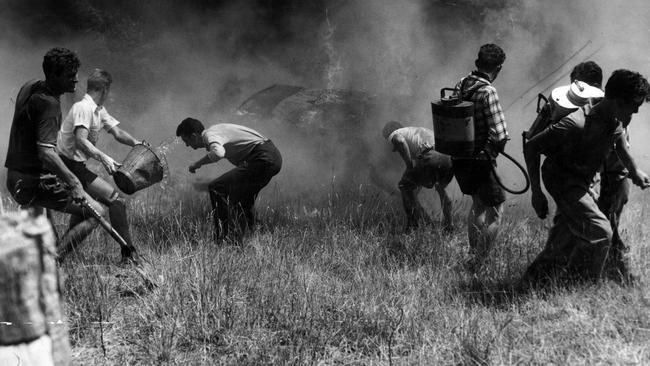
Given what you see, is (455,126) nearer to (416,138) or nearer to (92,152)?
(416,138)

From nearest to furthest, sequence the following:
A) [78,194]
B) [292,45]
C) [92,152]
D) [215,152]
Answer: [78,194] → [92,152] → [215,152] → [292,45]

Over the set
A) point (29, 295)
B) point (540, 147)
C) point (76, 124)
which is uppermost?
point (76, 124)

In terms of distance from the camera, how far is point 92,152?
15.8 feet

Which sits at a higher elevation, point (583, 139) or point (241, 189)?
point (583, 139)

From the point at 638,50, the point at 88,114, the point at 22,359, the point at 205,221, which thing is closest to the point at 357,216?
the point at 205,221

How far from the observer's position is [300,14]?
958 cm

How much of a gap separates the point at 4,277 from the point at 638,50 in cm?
797

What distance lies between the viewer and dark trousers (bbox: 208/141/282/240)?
534 cm

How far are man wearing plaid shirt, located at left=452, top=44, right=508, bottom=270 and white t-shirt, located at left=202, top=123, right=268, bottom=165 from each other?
67.0 inches

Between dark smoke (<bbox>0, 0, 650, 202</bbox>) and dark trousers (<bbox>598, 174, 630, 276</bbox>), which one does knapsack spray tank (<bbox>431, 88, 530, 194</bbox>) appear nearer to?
dark trousers (<bbox>598, 174, 630, 276</bbox>)

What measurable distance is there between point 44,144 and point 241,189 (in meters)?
1.68

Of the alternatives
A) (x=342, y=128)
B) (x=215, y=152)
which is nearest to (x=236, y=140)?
(x=215, y=152)

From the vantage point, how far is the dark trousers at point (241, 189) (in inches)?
210

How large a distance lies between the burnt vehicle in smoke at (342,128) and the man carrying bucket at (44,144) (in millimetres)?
3254
